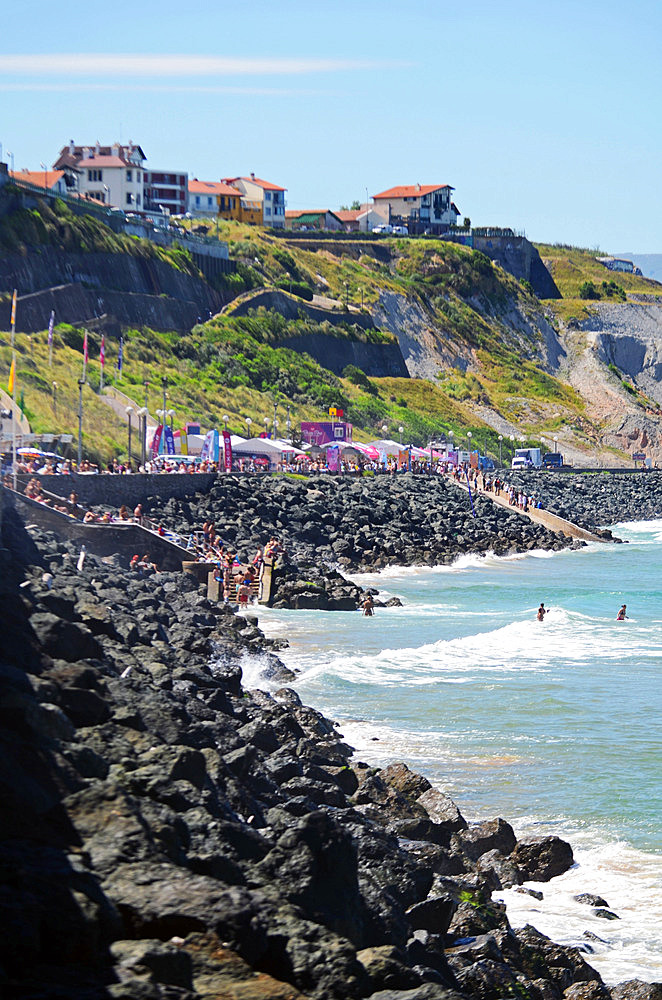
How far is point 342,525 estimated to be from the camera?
52594mm

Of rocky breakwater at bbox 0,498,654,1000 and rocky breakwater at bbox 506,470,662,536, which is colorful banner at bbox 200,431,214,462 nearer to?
rocky breakwater at bbox 506,470,662,536

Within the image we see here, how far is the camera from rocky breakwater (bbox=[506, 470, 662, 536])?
281 feet

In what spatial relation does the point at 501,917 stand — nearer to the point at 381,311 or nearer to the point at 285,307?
the point at 285,307

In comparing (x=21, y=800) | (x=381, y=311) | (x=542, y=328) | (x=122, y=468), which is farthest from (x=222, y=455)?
(x=542, y=328)

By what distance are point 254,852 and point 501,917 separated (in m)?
3.23

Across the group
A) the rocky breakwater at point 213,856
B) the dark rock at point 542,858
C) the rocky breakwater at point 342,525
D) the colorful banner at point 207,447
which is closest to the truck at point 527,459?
the rocky breakwater at point 342,525

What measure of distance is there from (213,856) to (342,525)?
4262 cm

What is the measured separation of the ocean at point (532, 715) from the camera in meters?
14.9

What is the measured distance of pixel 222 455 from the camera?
5719cm

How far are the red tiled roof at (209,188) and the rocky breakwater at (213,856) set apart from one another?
10582 cm

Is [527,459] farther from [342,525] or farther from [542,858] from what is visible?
[542,858]

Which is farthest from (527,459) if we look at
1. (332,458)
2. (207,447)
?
(207,447)

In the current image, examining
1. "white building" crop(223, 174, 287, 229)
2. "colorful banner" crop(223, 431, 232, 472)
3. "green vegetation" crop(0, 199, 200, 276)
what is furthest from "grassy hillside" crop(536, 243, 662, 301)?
"colorful banner" crop(223, 431, 232, 472)

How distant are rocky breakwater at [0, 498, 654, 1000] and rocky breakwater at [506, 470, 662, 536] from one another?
65.9m
